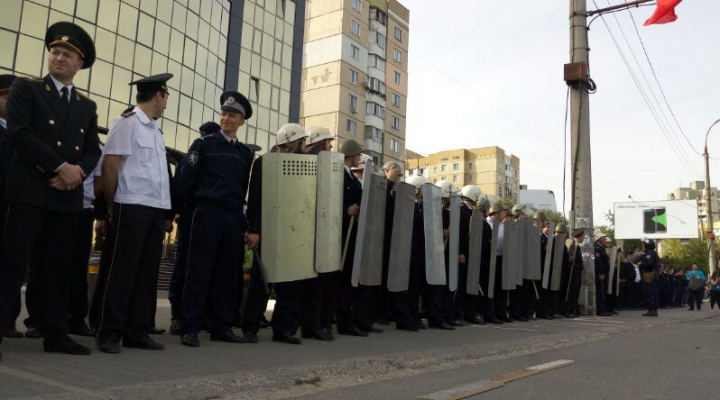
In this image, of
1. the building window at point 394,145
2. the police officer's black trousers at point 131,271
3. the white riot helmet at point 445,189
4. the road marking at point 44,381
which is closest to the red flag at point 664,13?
the white riot helmet at point 445,189

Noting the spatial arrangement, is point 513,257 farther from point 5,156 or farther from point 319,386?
point 5,156

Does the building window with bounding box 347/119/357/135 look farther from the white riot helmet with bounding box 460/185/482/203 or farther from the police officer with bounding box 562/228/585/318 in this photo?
the white riot helmet with bounding box 460/185/482/203

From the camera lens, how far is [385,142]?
5556cm

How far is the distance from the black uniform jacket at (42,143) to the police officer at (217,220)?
1047 millimetres

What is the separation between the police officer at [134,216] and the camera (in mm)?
4402

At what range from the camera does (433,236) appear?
7.57 m

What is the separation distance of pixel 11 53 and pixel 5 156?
71.9ft

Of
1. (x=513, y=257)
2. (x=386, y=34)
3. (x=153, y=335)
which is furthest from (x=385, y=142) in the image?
(x=153, y=335)

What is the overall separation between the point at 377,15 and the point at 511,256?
4773cm

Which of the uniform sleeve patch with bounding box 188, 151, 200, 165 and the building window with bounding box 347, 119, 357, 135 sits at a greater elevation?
the building window with bounding box 347, 119, 357, 135

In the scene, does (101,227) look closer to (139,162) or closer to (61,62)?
(139,162)

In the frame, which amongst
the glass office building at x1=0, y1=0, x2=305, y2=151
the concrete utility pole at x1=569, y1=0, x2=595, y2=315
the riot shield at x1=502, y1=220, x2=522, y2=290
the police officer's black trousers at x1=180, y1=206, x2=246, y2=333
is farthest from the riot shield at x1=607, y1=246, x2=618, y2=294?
the glass office building at x1=0, y1=0, x2=305, y2=151

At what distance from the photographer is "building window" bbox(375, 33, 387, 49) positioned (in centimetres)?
5403

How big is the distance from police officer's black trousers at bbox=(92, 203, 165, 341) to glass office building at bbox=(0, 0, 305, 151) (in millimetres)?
21840
